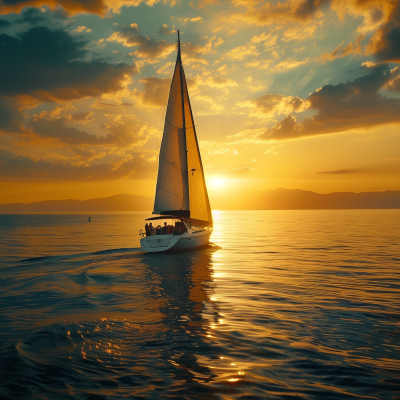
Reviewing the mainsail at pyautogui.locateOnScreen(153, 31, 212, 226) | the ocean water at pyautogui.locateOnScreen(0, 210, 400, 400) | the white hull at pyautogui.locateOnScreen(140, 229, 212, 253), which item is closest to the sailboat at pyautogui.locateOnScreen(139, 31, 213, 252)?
the mainsail at pyautogui.locateOnScreen(153, 31, 212, 226)

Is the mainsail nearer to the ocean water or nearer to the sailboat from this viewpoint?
the sailboat

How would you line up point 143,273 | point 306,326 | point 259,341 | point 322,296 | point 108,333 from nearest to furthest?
point 259,341, point 108,333, point 306,326, point 322,296, point 143,273

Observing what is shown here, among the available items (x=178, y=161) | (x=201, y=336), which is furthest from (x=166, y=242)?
(x=201, y=336)

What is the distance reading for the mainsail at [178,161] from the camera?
3541 centimetres

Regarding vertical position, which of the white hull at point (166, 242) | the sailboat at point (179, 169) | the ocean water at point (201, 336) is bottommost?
the ocean water at point (201, 336)

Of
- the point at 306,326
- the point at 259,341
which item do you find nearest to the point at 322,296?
the point at 306,326

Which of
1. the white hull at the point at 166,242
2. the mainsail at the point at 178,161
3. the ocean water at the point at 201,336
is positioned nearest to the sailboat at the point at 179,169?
the mainsail at the point at 178,161

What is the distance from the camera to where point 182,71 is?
37.3 metres

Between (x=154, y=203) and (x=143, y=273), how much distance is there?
12.9 meters

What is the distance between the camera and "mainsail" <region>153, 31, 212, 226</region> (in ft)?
116

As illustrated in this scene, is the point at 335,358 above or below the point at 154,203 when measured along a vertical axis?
below

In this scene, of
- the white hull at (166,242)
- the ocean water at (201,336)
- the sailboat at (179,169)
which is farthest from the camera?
the sailboat at (179,169)

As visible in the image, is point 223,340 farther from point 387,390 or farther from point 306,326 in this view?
point 387,390

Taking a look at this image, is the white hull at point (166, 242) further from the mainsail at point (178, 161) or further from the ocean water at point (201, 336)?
the ocean water at point (201, 336)
